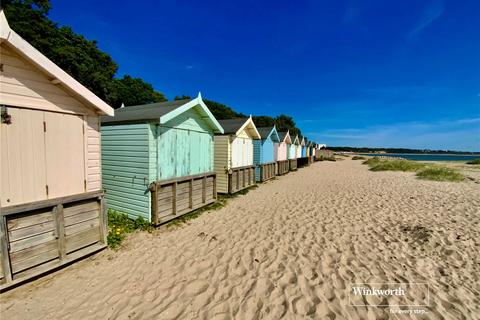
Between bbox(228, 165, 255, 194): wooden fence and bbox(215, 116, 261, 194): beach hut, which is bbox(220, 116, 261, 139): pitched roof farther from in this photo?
bbox(228, 165, 255, 194): wooden fence

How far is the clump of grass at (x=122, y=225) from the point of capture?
5145 mm

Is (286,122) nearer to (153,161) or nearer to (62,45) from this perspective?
(62,45)

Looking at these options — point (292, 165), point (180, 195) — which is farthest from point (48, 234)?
point (292, 165)

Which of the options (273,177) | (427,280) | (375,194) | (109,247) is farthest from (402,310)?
(273,177)

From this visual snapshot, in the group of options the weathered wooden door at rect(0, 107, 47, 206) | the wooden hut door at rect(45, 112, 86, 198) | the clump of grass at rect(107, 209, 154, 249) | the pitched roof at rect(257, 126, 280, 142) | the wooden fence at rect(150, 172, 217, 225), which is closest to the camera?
the weathered wooden door at rect(0, 107, 47, 206)

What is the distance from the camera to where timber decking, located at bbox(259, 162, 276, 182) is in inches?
549

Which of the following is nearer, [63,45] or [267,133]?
[267,133]

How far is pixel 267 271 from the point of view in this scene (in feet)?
12.8

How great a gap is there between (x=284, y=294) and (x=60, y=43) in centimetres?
2574

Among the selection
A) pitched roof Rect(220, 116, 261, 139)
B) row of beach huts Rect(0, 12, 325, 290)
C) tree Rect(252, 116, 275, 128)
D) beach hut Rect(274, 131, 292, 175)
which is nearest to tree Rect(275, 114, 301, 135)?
tree Rect(252, 116, 275, 128)

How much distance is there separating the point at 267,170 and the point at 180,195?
8.95 metres

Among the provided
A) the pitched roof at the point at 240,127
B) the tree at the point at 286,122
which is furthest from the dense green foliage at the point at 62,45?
the tree at the point at 286,122

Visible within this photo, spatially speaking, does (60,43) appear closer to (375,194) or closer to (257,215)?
(257,215)

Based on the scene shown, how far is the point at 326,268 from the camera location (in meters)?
3.99
